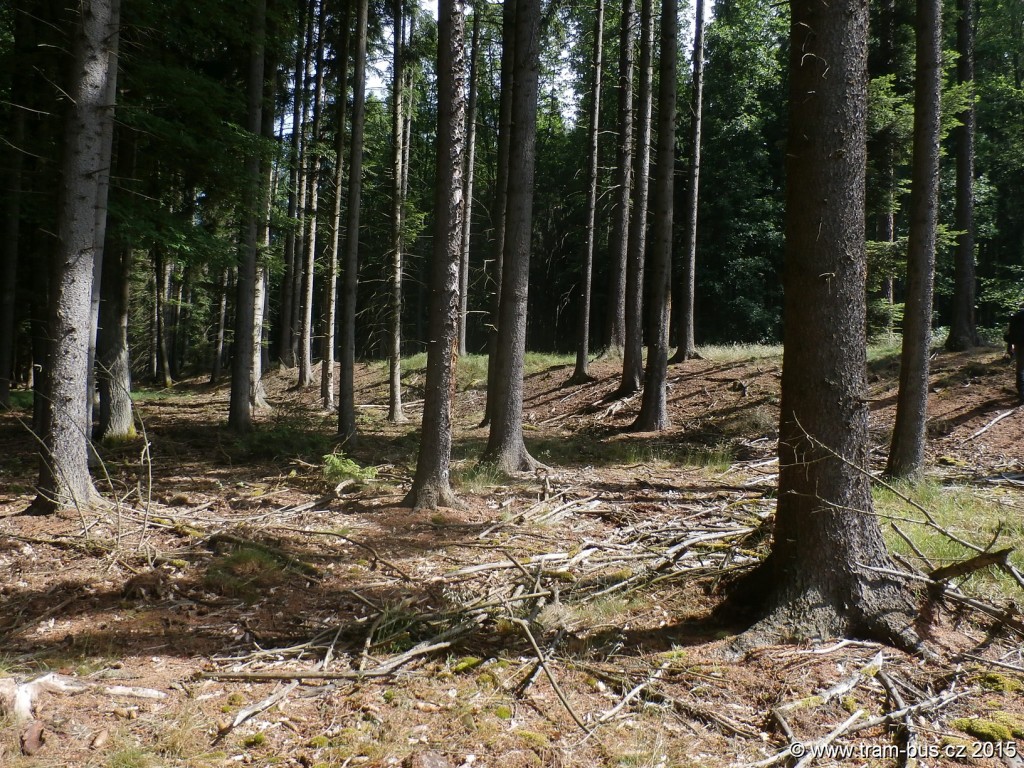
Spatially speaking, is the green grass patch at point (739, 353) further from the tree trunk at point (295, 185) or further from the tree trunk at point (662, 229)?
the tree trunk at point (295, 185)

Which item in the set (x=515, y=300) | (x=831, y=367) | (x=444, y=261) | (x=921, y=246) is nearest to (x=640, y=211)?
(x=515, y=300)

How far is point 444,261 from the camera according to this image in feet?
25.4

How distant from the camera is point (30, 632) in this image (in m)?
4.71

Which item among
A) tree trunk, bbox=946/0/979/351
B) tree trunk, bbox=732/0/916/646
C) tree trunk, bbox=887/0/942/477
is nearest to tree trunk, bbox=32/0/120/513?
tree trunk, bbox=732/0/916/646

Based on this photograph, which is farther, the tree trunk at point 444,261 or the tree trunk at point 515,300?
the tree trunk at point 515,300

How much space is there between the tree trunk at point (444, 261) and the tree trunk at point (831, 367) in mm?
4170

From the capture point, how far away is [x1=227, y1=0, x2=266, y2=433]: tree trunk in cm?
1238

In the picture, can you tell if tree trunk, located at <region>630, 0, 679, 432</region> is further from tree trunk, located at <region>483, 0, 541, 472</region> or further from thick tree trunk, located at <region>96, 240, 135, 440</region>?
thick tree trunk, located at <region>96, 240, 135, 440</region>

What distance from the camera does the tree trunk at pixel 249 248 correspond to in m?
12.4

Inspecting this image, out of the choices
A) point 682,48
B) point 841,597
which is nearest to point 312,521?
point 841,597

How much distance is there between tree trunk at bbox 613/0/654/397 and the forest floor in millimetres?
7291

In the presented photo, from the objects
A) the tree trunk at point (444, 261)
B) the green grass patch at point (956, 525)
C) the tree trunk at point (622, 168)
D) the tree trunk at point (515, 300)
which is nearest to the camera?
the green grass patch at point (956, 525)

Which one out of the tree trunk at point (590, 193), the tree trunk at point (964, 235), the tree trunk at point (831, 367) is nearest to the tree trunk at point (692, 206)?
the tree trunk at point (590, 193)

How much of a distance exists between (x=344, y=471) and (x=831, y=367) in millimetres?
6743
